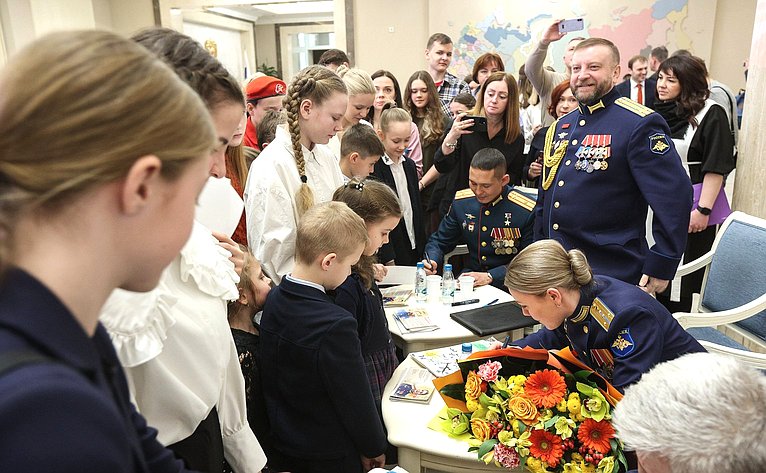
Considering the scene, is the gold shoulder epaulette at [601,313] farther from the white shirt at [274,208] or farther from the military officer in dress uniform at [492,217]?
the military officer in dress uniform at [492,217]

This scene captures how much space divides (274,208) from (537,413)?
4.25 feet

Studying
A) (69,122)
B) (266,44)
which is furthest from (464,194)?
(266,44)

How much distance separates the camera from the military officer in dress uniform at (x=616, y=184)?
8.17ft

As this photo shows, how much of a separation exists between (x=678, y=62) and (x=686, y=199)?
5.85 feet

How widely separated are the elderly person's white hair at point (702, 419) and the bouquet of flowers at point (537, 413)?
0.44 m

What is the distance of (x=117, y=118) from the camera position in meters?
0.52

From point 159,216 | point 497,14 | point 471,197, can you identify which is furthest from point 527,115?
point 159,216

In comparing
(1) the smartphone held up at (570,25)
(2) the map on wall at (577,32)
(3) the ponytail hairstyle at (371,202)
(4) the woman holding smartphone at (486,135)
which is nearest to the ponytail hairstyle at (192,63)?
(3) the ponytail hairstyle at (371,202)

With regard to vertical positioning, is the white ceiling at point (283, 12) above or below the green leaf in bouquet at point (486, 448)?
above

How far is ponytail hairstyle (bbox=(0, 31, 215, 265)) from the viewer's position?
0.49 m

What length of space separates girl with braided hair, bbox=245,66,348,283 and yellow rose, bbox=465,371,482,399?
0.96 m

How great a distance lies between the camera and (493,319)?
8.36 feet

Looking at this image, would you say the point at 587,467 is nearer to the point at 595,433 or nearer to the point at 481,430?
the point at 595,433

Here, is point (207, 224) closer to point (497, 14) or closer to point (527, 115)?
point (527, 115)
